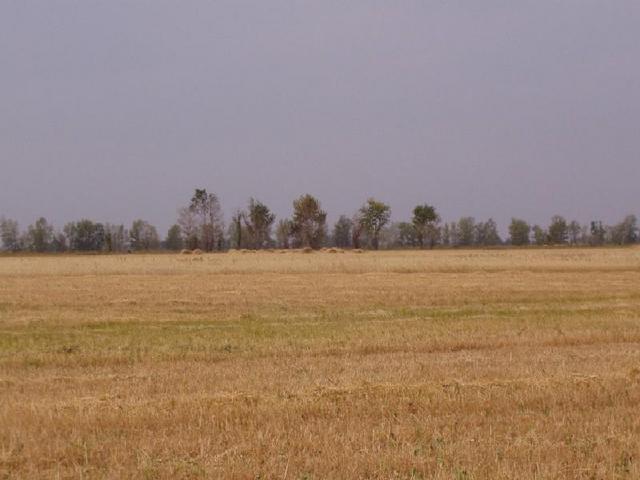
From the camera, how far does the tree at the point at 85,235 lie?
433 ft

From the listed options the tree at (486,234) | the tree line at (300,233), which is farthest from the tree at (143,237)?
the tree at (486,234)

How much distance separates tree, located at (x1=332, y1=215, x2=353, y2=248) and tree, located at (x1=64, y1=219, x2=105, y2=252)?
50.9 m

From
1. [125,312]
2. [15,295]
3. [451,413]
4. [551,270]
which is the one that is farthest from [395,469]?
[551,270]

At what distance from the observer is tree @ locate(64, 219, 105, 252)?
132125mm

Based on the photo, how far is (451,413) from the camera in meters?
7.98

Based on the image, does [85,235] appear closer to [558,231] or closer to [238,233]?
[238,233]

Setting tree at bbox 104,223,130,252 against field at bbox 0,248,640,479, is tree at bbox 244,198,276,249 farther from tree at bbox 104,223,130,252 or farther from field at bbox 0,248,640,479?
field at bbox 0,248,640,479

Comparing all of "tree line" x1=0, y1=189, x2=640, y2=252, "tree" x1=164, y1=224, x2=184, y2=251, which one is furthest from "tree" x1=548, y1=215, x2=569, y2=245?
"tree" x1=164, y1=224, x2=184, y2=251

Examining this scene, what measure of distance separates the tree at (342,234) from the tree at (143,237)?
132 ft

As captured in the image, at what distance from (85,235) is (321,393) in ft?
433

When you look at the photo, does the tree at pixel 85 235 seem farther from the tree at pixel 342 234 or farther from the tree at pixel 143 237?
the tree at pixel 342 234

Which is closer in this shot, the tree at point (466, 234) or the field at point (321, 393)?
the field at point (321, 393)

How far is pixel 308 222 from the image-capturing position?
375 ft

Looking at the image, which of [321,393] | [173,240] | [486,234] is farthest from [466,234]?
[321,393]
